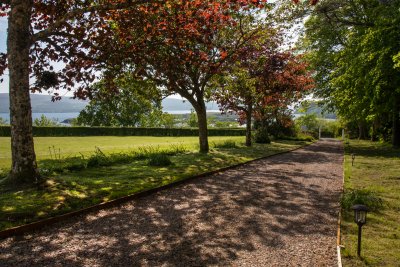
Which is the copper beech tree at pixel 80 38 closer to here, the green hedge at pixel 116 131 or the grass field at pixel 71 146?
the grass field at pixel 71 146

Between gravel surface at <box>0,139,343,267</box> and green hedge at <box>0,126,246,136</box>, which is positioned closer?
gravel surface at <box>0,139,343,267</box>

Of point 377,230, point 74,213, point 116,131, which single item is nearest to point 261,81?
point 377,230

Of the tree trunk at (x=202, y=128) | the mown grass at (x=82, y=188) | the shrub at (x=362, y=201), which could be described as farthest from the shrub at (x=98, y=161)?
the shrub at (x=362, y=201)

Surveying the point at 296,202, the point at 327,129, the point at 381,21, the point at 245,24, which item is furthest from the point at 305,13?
the point at 327,129

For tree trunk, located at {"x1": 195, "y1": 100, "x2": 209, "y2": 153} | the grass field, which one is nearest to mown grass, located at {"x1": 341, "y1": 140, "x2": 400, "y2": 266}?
tree trunk, located at {"x1": 195, "y1": 100, "x2": 209, "y2": 153}

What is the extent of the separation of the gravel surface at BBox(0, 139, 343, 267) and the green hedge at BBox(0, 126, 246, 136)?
1249 inches

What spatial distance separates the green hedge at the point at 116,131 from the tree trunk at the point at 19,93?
94.4 feet

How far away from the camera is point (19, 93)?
833 cm

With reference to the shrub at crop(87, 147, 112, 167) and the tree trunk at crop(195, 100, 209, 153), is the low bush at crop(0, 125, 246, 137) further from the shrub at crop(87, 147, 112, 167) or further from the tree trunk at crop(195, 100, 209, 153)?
the shrub at crop(87, 147, 112, 167)

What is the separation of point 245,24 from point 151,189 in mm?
13284

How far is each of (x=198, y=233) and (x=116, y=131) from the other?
37.1m

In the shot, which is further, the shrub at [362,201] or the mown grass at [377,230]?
the shrub at [362,201]

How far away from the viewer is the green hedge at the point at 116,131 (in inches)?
1439

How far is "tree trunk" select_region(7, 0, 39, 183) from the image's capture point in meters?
8.30
